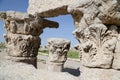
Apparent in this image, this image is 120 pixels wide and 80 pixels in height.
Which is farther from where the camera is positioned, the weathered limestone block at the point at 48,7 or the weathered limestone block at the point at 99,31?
the weathered limestone block at the point at 48,7

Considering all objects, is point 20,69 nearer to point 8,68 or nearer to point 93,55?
point 8,68

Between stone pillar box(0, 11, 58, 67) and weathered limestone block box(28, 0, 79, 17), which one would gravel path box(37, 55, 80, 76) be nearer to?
stone pillar box(0, 11, 58, 67)

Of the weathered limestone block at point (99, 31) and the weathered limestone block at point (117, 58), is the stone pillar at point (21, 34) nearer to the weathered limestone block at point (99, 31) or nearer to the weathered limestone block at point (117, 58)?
the weathered limestone block at point (99, 31)

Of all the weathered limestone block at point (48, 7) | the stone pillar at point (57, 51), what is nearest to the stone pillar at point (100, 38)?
the weathered limestone block at point (48, 7)

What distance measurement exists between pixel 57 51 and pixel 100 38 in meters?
4.14

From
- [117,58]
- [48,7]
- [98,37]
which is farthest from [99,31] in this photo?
[48,7]

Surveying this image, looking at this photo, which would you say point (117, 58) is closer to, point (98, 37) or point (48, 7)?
point (98, 37)

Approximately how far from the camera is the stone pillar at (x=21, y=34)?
22.5 ft

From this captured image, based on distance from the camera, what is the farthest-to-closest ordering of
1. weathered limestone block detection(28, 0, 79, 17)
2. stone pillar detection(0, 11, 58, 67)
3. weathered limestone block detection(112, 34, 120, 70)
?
stone pillar detection(0, 11, 58, 67)
weathered limestone block detection(28, 0, 79, 17)
weathered limestone block detection(112, 34, 120, 70)

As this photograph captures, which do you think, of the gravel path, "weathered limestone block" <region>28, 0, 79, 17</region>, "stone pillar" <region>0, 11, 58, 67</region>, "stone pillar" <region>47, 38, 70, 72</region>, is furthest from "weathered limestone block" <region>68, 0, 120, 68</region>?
the gravel path

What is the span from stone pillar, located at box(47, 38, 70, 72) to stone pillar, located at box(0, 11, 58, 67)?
655 mm

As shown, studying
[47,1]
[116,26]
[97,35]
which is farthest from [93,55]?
[47,1]

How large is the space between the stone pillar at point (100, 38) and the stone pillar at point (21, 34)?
135 inches

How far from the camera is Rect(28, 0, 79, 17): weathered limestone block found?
6073mm
